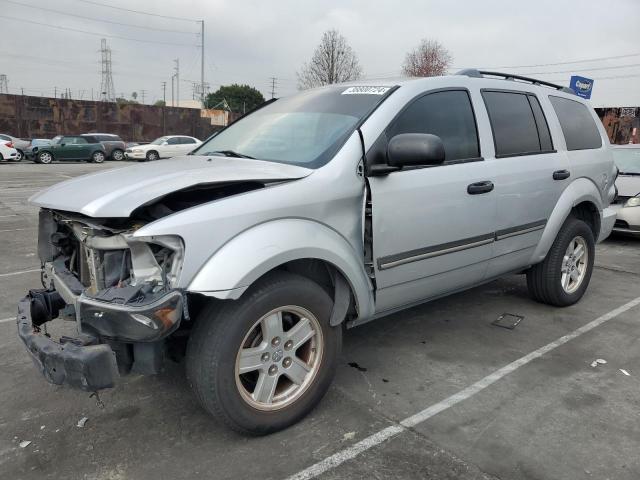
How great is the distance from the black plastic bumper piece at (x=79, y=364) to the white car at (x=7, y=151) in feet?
89.4

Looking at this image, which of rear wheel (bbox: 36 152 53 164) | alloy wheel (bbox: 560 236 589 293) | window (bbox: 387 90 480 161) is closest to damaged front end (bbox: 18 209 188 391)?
window (bbox: 387 90 480 161)

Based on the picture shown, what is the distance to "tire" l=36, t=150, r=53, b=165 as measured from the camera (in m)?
26.4

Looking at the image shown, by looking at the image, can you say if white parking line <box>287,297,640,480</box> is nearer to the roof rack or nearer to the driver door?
the driver door

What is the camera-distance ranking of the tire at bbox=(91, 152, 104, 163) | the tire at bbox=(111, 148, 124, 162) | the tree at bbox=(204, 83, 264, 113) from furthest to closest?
the tree at bbox=(204, 83, 264, 113)
the tire at bbox=(111, 148, 124, 162)
the tire at bbox=(91, 152, 104, 163)

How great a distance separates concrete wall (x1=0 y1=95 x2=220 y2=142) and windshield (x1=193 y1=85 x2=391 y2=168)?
36.3 metres

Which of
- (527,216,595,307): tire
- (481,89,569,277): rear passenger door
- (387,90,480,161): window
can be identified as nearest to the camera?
(387,90,480,161): window

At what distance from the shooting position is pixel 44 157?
2652 cm

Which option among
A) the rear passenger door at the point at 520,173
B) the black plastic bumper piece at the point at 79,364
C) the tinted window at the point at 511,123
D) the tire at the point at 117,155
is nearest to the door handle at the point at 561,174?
the rear passenger door at the point at 520,173

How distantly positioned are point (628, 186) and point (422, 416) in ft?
22.6

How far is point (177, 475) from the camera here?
2490mm

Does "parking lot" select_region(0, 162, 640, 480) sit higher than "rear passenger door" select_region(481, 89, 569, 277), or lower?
lower

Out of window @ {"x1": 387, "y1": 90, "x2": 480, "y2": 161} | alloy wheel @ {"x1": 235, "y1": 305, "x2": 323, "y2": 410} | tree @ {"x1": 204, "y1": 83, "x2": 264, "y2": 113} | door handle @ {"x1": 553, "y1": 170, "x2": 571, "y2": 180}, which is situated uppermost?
tree @ {"x1": 204, "y1": 83, "x2": 264, "y2": 113}

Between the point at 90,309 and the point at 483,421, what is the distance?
217 centimetres

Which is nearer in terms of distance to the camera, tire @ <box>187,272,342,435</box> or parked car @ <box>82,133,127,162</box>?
tire @ <box>187,272,342,435</box>
